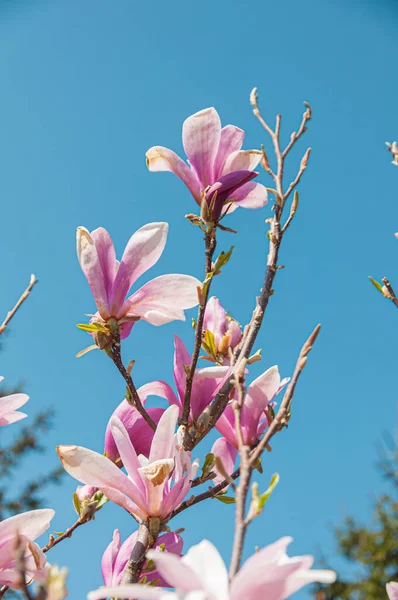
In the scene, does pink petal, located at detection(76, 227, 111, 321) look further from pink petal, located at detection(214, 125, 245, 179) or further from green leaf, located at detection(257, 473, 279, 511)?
green leaf, located at detection(257, 473, 279, 511)

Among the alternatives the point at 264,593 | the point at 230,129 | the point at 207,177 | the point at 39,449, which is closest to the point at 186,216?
the point at 207,177

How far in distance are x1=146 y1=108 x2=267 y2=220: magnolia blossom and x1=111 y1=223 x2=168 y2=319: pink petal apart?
17 centimetres

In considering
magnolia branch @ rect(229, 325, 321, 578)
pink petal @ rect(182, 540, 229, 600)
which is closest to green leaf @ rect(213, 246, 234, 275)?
magnolia branch @ rect(229, 325, 321, 578)

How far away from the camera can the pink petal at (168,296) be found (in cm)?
114

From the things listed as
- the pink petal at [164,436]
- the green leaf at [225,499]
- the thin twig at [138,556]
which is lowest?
the thin twig at [138,556]

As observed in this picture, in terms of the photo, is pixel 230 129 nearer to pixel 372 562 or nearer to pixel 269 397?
pixel 269 397

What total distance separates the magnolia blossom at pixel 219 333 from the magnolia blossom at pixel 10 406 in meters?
0.50

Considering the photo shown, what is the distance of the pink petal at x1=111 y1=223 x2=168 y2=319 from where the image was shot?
115cm

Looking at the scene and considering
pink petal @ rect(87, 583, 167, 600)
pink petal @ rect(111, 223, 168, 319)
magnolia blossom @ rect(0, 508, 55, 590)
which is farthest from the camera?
pink petal @ rect(111, 223, 168, 319)

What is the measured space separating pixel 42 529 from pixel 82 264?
507 millimetres

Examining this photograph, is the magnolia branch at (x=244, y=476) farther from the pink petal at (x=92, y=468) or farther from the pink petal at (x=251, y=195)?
the pink petal at (x=251, y=195)

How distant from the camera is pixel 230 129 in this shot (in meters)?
1.33

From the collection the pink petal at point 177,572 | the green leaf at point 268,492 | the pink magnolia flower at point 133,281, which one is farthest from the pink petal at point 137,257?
the pink petal at point 177,572

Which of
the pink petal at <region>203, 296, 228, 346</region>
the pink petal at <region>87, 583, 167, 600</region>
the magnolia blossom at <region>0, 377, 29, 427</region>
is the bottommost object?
the pink petal at <region>87, 583, 167, 600</region>
